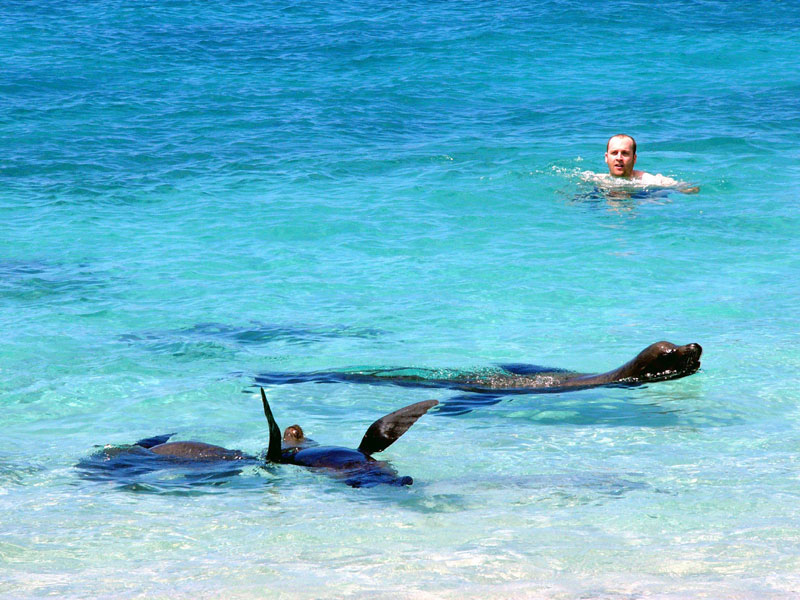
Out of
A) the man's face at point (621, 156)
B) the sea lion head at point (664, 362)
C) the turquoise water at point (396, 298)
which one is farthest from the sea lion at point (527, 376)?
the man's face at point (621, 156)

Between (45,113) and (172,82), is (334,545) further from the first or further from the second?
(172,82)

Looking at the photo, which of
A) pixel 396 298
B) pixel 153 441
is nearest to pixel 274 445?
pixel 153 441

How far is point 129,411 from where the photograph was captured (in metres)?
6.95

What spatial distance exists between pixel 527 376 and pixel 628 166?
6.41 m

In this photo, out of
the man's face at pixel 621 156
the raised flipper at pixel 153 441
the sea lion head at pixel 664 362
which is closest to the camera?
the raised flipper at pixel 153 441

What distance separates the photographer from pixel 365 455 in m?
5.48

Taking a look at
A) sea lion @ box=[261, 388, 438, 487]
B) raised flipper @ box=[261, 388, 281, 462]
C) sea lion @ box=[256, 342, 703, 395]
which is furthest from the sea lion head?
raised flipper @ box=[261, 388, 281, 462]

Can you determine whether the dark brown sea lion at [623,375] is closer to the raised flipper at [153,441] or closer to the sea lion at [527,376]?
the sea lion at [527,376]

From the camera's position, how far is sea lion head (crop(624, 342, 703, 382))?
6.73m

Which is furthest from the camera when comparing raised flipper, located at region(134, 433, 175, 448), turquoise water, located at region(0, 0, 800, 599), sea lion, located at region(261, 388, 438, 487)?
raised flipper, located at region(134, 433, 175, 448)

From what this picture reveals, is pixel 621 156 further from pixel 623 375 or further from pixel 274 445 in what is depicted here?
pixel 274 445

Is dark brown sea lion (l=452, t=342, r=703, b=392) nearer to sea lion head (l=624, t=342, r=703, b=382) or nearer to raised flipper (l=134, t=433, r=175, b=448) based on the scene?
sea lion head (l=624, t=342, r=703, b=382)

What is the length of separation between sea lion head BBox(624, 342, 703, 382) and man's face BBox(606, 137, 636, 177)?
20.6 ft

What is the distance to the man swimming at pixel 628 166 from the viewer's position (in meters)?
12.7
